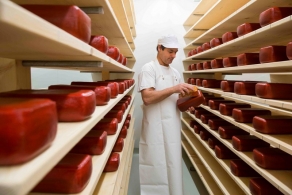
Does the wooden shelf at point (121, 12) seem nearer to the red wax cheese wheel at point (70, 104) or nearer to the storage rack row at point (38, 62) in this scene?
the storage rack row at point (38, 62)

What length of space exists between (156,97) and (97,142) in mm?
1019

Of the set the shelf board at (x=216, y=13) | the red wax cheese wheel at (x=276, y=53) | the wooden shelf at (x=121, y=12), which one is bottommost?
the red wax cheese wheel at (x=276, y=53)

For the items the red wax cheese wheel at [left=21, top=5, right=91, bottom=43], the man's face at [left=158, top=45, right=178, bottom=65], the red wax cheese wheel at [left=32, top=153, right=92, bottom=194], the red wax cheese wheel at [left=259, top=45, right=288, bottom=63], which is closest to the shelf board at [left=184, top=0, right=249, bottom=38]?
the man's face at [left=158, top=45, right=178, bottom=65]

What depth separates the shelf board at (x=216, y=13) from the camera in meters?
2.73

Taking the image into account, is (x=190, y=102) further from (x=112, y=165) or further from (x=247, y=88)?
(x=112, y=165)

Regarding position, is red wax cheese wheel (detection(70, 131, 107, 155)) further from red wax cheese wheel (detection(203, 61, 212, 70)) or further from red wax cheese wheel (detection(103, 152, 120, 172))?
red wax cheese wheel (detection(203, 61, 212, 70))

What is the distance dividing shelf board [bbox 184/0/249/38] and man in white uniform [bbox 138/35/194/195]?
2.66ft

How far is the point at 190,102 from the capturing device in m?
2.30

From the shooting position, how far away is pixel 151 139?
2449mm

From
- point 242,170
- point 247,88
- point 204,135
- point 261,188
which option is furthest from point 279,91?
point 204,135

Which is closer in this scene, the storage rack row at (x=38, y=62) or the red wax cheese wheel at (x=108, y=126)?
the storage rack row at (x=38, y=62)

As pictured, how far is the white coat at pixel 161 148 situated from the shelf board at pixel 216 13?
1.12 metres

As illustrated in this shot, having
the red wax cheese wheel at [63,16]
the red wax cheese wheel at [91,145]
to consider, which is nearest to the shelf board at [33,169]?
the red wax cheese wheel at [63,16]

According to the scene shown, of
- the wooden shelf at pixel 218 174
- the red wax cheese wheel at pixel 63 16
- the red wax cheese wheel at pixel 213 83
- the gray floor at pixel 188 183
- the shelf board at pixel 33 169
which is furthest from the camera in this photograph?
the red wax cheese wheel at pixel 213 83
